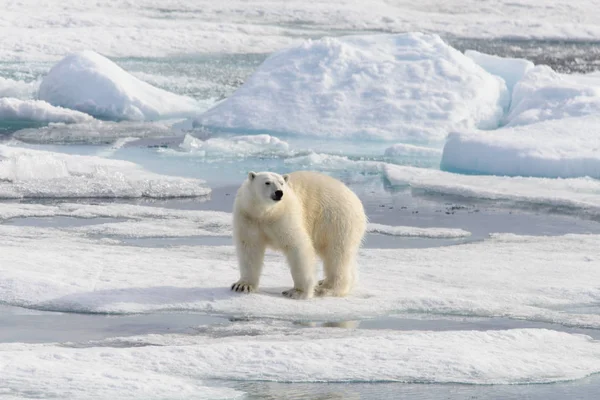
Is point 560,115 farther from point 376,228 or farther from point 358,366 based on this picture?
point 358,366

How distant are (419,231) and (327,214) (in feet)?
8.75

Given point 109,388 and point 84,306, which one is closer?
point 109,388

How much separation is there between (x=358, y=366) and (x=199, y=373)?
0.67m

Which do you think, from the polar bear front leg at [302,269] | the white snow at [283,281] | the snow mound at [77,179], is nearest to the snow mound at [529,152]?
the snow mound at [77,179]

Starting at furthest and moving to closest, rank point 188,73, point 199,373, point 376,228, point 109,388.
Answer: point 188,73 → point 376,228 → point 199,373 → point 109,388

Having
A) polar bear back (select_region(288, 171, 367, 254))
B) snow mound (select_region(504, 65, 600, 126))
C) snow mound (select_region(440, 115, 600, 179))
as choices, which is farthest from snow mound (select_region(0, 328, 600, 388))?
Answer: snow mound (select_region(504, 65, 600, 126))

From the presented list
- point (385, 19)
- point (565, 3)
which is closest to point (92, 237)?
point (385, 19)

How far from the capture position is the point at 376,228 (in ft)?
27.6

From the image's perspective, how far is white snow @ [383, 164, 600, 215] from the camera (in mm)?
9578

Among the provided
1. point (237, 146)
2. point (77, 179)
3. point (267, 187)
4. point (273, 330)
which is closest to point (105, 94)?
point (237, 146)

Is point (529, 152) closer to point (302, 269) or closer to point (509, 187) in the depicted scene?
point (509, 187)

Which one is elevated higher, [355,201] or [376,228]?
[355,201]

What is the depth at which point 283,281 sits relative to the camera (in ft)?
20.4

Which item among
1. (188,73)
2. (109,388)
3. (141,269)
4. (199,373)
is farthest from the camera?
(188,73)
